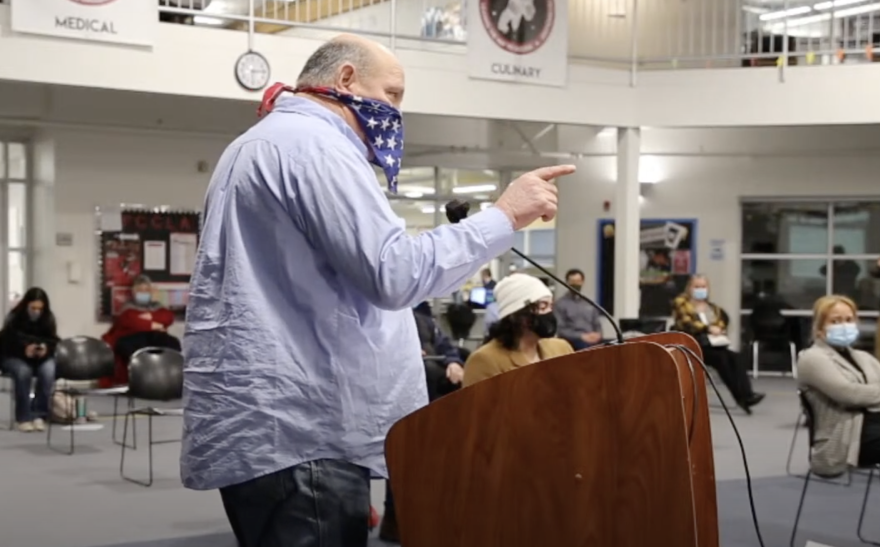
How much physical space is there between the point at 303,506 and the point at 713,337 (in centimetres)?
944

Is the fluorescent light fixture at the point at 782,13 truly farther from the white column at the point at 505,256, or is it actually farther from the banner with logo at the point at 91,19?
the banner with logo at the point at 91,19

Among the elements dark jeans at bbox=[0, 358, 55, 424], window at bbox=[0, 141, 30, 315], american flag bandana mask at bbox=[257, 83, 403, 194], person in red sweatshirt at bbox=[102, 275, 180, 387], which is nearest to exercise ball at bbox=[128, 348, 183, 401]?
dark jeans at bbox=[0, 358, 55, 424]

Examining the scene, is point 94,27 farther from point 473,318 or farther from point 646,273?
point 646,273

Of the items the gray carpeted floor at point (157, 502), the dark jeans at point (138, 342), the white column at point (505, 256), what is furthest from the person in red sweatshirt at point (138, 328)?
the white column at point (505, 256)

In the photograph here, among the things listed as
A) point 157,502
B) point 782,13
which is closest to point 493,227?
point 157,502

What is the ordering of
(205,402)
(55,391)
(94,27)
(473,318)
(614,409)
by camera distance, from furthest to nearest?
(473,318)
(55,391)
(94,27)
(205,402)
(614,409)

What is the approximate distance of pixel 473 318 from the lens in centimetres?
1402

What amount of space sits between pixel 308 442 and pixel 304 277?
252mm

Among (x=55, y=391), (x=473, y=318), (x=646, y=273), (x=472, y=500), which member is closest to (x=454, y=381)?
(x=472, y=500)

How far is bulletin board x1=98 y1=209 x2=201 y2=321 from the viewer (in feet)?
40.1

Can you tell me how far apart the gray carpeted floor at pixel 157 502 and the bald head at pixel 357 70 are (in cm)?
393

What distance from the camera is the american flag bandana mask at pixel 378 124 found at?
183 cm

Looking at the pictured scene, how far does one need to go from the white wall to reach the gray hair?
1271 cm

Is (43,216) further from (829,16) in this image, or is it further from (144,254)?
(829,16)
